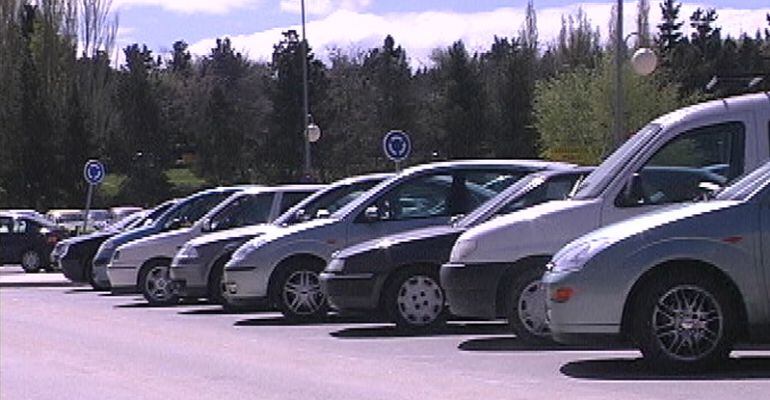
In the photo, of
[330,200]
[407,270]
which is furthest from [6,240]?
[407,270]

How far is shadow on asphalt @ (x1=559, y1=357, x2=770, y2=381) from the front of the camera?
10555mm

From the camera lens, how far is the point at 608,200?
12203 mm

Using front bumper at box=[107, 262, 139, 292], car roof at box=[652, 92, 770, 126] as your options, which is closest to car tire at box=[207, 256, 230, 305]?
front bumper at box=[107, 262, 139, 292]

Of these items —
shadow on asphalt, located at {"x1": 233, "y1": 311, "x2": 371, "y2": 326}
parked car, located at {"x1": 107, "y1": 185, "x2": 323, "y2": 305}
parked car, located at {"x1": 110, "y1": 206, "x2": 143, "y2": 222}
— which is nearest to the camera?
shadow on asphalt, located at {"x1": 233, "y1": 311, "x2": 371, "y2": 326}

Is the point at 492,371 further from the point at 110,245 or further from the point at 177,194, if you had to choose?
the point at 177,194

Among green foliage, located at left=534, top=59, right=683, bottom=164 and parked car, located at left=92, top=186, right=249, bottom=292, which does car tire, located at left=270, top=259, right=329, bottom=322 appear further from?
green foliage, located at left=534, top=59, right=683, bottom=164

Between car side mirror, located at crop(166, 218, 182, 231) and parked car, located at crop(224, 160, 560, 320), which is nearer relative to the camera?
parked car, located at crop(224, 160, 560, 320)

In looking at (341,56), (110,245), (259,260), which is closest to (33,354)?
(259,260)

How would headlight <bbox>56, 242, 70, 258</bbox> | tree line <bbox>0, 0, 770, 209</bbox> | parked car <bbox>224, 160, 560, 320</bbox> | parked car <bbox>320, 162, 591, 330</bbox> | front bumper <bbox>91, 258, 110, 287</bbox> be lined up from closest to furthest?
parked car <bbox>320, 162, 591, 330</bbox> → parked car <bbox>224, 160, 560, 320</bbox> → front bumper <bbox>91, 258, 110, 287</bbox> → headlight <bbox>56, 242, 70, 258</bbox> → tree line <bbox>0, 0, 770, 209</bbox>

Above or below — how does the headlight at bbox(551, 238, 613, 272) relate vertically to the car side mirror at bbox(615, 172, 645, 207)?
below

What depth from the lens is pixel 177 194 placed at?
233 ft

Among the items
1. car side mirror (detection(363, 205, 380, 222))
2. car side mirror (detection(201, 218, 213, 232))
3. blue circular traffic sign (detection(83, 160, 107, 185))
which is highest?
blue circular traffic sign (detection(83, 160, 107, 185))

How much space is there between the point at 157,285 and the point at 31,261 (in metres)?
15.1

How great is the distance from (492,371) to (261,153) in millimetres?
59087
